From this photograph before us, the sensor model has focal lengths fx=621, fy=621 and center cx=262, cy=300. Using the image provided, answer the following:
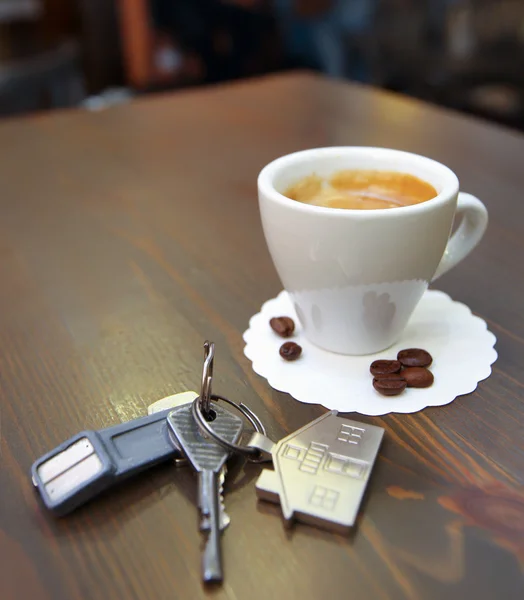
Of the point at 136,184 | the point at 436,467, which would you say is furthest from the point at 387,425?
the point at 136,184

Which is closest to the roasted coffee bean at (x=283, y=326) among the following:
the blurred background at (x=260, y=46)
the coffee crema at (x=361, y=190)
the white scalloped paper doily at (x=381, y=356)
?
the white scalloped paper doily at (x=381, y=356)

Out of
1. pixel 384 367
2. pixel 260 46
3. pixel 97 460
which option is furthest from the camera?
pixel 260 46

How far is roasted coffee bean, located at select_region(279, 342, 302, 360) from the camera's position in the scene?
527 mm

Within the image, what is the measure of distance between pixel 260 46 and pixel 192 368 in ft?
8.38

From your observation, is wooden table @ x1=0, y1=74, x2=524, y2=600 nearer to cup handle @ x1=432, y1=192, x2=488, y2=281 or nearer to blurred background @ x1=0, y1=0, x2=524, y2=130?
cup handle @ x1=432, y1=192, x2=488, y2=281

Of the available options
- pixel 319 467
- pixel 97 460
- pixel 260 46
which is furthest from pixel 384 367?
pixel 260 46

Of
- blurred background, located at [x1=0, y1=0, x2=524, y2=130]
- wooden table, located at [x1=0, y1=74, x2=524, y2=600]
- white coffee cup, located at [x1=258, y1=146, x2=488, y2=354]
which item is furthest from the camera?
blurred background, located at [x1=0, y1=0, x2=524, y2=130]

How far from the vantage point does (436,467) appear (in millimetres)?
424

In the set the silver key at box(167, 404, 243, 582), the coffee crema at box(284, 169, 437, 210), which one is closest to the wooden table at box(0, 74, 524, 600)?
the silver key at box(167, 404, 243, 582)

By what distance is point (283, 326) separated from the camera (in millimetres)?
563

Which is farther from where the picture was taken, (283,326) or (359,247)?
(283,326)

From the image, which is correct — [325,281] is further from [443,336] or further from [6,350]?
[6,350]

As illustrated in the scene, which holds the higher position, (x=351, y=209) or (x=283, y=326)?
(x=351, y=209)

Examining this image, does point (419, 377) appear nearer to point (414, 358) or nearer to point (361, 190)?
point (414, 358)
